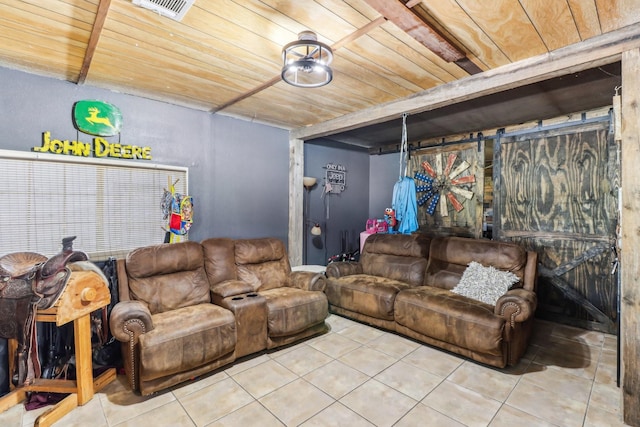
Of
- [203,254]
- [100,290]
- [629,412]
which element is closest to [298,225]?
[203,254]

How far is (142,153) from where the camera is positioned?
3.13 metres

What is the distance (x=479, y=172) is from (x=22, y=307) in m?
4.98

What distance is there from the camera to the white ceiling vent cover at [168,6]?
1645 millimetres

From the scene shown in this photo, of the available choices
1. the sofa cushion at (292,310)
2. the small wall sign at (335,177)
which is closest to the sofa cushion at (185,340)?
the sofa cushion at (292,310)

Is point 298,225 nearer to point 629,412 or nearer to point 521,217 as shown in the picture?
point 521,217

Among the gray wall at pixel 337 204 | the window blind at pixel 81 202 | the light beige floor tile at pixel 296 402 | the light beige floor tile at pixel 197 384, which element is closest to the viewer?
the light beige floor tile at pixel 296 402

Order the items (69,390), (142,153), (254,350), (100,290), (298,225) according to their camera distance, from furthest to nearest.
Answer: (298,225) < (142,153) < (254,350) < (100,290) < (69,390)

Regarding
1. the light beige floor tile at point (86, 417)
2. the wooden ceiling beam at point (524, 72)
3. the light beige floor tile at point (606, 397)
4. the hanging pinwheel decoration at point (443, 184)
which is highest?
the wooden ceiling beam at point (524, 72)

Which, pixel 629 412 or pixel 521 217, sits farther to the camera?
pixel 521 217

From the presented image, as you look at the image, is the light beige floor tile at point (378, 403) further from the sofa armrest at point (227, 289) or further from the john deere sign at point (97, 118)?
the john deere sign at point (97, 118)

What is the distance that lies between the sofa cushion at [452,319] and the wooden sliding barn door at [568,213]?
1606mm

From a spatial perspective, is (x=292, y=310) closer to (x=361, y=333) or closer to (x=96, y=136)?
(x=361, y=333)

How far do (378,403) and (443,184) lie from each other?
3.51 metres

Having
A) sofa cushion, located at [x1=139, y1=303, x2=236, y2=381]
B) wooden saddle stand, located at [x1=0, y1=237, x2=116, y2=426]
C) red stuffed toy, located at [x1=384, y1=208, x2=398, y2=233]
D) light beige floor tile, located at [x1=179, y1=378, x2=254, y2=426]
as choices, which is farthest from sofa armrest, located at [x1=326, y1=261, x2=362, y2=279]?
wooden saddle stand, located at [x1=0, y1=237, x2=116, y2=426]
